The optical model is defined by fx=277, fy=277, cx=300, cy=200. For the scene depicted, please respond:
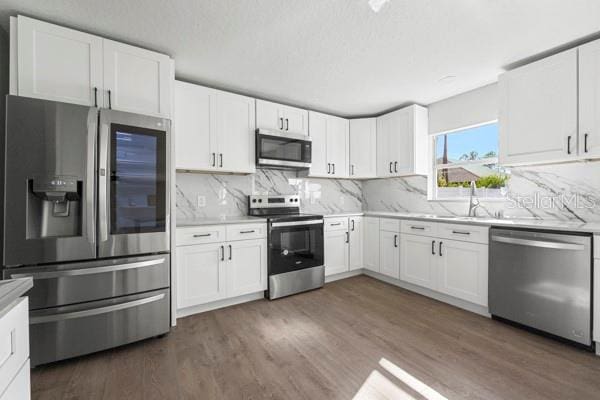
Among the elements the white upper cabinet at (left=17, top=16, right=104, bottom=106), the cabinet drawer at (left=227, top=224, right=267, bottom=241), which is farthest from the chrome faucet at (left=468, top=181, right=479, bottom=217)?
the white upper cabinet at (left=17, top=16, right=104, bottom=106)

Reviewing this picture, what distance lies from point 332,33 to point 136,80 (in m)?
1.62

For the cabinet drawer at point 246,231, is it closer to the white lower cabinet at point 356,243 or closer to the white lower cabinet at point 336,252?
the white lower cabinet at point 336,252

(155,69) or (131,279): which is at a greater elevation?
(155,69)

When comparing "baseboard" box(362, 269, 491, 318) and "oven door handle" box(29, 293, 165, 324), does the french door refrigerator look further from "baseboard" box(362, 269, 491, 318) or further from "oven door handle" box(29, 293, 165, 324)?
"baseboard" box(362, 269, 491, 318)

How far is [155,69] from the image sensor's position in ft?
7.66

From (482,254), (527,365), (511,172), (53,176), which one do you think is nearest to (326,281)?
(482,254)

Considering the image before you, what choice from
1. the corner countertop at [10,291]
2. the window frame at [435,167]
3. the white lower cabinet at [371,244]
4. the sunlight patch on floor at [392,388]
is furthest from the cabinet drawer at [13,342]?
the window frame at [435,167]

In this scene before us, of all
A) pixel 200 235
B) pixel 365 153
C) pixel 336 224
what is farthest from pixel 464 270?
pixel 200 235

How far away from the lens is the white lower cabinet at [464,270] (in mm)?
2629

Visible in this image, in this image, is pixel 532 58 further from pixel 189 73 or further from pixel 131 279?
pixel 131 279

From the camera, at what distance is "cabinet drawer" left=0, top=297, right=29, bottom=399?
2.47 ft

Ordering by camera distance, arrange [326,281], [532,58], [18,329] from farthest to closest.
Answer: [326,281] → [532,58] → [18,329]

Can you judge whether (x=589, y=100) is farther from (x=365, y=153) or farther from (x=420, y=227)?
(x=365, y=153)

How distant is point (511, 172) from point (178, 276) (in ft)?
11.7
